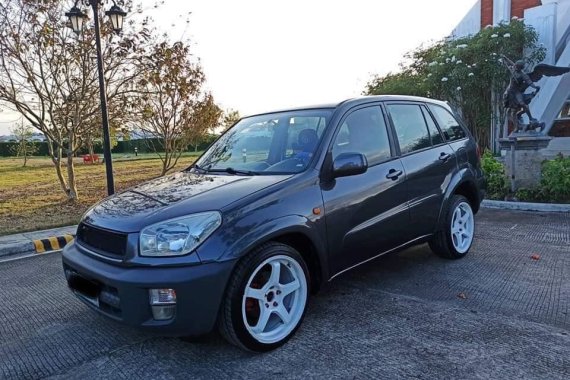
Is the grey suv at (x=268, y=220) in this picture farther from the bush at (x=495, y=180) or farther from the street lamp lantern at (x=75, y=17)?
the street lamp lantern at (x=75, y=17)

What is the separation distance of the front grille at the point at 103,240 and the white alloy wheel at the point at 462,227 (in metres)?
3.42

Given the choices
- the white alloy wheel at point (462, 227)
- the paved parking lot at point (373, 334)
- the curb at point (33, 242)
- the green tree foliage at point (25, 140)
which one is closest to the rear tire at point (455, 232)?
the white alloy wheel at point (462, 227)

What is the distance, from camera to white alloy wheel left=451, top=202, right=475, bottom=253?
4804 millimetres

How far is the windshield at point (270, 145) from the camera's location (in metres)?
3.54

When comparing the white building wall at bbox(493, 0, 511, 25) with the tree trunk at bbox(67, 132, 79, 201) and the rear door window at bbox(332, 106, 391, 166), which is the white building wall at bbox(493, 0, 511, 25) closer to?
the rear door window at bbox(332, 106, 391, 166)

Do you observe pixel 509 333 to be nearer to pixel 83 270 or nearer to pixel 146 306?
pixel 146 306

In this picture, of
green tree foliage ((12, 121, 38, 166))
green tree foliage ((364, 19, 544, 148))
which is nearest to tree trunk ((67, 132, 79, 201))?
green tree foliage ((364, 19, 544, 148))

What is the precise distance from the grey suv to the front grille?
1 cm

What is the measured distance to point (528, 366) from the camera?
270 cm

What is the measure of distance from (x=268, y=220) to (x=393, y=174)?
144cm

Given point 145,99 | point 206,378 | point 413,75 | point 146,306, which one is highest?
point 413,75

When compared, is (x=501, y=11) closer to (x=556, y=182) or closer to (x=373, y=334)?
(x=556, y=182)

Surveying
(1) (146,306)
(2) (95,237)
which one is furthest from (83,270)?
(1) (146,306)

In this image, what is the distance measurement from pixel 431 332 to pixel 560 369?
81cm
